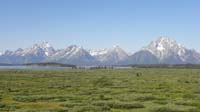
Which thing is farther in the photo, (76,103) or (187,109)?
(76,103)

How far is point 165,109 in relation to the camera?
38.0m

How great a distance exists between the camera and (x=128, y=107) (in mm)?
41562

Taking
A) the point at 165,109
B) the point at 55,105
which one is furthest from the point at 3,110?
the point at 165,109

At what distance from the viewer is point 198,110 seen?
37594 millimetres

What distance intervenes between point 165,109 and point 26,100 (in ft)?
55.4

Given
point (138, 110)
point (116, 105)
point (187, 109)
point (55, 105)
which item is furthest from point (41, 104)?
point (187, 109)

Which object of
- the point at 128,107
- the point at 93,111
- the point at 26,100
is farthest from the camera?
the point at 26,100

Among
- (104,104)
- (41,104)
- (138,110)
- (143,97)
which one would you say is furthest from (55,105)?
(143,97)

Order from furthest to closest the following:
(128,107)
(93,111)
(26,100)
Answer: (26,100)
(128,107)
(93,111)

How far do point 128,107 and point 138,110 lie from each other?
8.93 feet

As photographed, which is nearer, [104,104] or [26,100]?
[104,104]

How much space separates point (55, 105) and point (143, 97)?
1178cm

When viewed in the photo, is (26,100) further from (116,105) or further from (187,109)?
(187,109)

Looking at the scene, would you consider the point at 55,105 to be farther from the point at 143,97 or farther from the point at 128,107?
the point at 143,97
